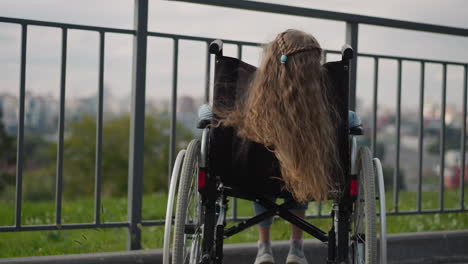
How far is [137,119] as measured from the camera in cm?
321

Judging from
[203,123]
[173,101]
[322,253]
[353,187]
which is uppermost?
[173,101]

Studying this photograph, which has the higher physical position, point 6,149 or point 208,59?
point 208,59

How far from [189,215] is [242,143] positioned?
40cm

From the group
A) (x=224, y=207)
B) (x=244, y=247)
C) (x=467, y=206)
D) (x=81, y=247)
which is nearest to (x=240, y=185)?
(x=224, y=207)

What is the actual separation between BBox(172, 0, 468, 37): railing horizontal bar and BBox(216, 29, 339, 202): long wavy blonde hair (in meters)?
1.05

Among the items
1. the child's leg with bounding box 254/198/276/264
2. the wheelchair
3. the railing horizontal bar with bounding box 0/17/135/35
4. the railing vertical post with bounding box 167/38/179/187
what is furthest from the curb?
the railing horizontal bar with bounding box 0/17/135/35

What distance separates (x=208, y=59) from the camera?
11.6ft

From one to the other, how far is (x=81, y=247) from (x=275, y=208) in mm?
1189

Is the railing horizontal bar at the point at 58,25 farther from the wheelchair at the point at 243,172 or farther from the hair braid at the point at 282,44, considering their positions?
the hair braid at the point at 282,44

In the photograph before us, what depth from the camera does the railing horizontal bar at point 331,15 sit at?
3.39 m

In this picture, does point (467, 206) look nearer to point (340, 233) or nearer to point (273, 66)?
point (340, 233)

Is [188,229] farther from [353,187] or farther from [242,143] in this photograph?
[353,187]

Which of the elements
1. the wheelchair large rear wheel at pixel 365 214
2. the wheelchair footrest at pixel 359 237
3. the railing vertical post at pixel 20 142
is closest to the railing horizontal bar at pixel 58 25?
the railing vertical post at pixel 20 142

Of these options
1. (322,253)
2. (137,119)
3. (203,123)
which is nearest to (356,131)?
(203,123)
